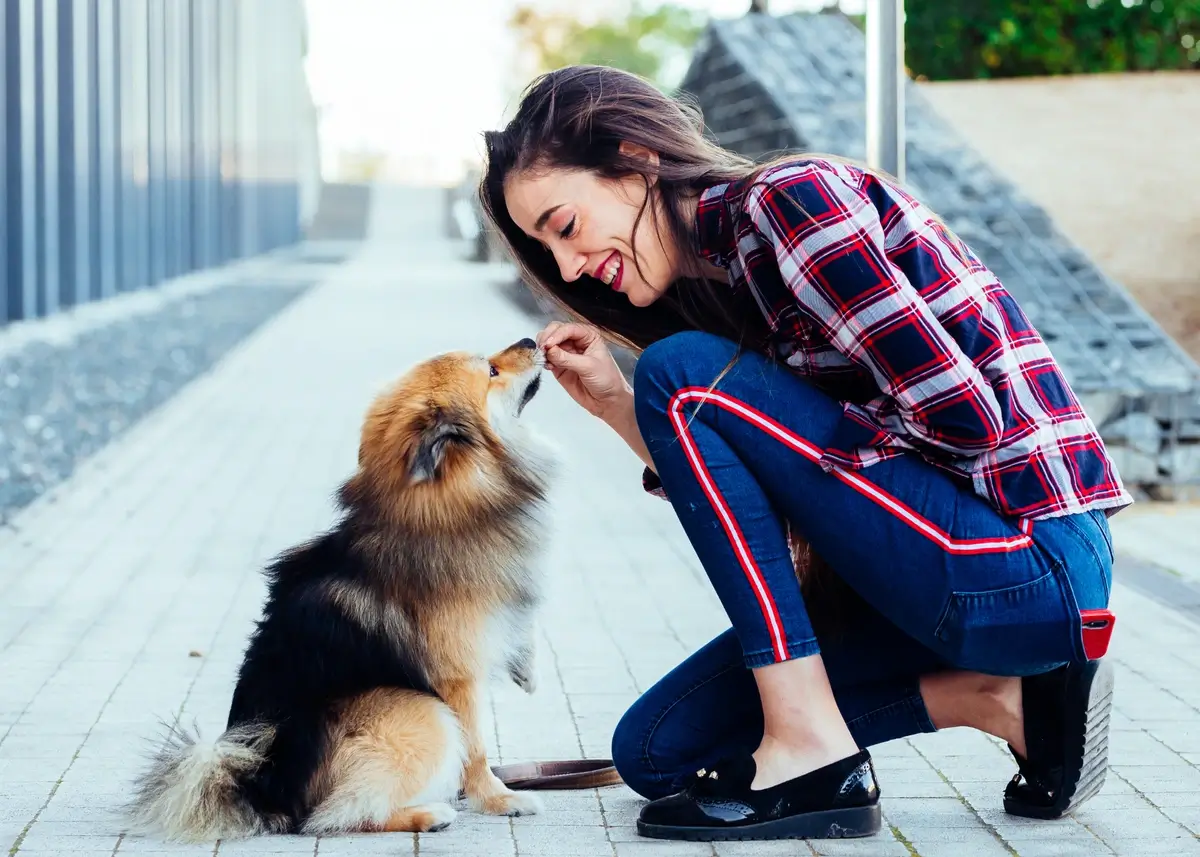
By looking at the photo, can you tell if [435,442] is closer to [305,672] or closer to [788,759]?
[305,672]

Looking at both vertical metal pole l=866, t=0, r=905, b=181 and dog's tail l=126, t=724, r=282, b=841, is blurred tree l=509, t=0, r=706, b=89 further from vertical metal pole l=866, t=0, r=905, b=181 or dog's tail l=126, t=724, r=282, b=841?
dog's tail l=126, t=724, r=282, b=841

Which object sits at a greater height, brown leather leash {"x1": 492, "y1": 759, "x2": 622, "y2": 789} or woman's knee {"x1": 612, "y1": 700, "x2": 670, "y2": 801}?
woman's knee {"x1": 612, "y1": 700, "x2": 670, "y2": 801}

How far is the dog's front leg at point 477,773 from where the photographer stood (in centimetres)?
313

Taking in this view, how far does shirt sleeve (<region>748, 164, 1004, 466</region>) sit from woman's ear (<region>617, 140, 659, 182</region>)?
269 millimetres

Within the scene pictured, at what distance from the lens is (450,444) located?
3.20 m

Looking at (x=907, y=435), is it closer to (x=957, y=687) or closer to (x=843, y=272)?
(x=843, y=272)

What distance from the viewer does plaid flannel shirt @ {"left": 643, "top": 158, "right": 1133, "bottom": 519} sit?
2.69 meters

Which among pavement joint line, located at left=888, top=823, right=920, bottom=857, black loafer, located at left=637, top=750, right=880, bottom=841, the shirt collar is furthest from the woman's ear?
pavement joint line, located at left=888, top=823, right=920, bottom=857

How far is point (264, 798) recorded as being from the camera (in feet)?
9.70

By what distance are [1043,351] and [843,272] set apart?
1.63ft

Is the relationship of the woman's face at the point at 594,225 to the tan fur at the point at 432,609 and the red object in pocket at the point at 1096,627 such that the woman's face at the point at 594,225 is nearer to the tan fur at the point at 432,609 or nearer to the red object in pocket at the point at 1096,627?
the tan fur at the point at 432,609

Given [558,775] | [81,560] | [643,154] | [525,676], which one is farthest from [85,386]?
[643,154]

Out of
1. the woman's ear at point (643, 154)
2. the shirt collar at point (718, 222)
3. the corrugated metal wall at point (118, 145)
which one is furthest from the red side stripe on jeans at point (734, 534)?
the corrugated metal wall at point (118, 145)

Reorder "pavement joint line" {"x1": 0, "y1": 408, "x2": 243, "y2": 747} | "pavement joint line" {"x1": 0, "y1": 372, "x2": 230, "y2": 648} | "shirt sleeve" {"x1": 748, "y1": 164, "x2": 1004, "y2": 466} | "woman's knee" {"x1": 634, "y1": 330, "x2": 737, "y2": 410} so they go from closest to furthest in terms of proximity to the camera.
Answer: "shirt sleeve" {"x1": 748, "y1": 164, "x2": 1004, "y2": 466} → "woman's knee" {"x1": 634, "y1": 330, "x2": 737, "y2": 410} → "pavement joint line" {"x1": 0, "y1": 408, "x2": 243, "y2": 747} → "pavement joint line" {"x1": 0, "y1": 372, "x2": 230, "y2": 648}
